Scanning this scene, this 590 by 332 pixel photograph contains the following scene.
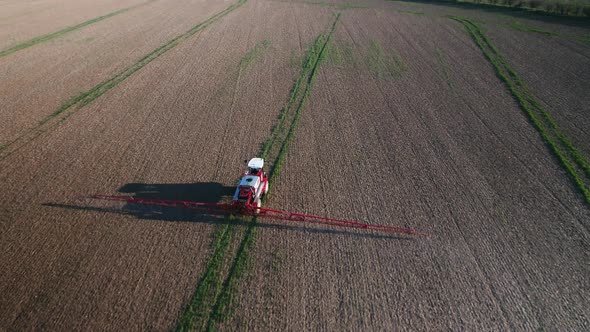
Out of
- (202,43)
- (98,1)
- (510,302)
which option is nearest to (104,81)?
(202,43)

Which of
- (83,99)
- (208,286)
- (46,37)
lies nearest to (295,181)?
(208,286)

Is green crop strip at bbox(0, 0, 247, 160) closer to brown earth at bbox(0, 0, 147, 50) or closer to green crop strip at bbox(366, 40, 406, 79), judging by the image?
brown earth at bbox(0, 0, 147, 50)

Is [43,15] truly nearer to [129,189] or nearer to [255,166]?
[129,189]

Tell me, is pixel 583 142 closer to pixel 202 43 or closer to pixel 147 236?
pixel 147 236

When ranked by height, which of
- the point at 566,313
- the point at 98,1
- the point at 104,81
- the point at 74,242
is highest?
the point at 98,1

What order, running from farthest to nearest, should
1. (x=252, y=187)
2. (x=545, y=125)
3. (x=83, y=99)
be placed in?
(x=83, y=99)
(x=545, y=125)
(x=252, y=187)

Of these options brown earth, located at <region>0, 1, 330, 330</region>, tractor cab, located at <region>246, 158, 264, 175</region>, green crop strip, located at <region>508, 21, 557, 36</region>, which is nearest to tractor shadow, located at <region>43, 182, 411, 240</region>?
brown earth, located at <region>0, 1, 330, 330</region>
